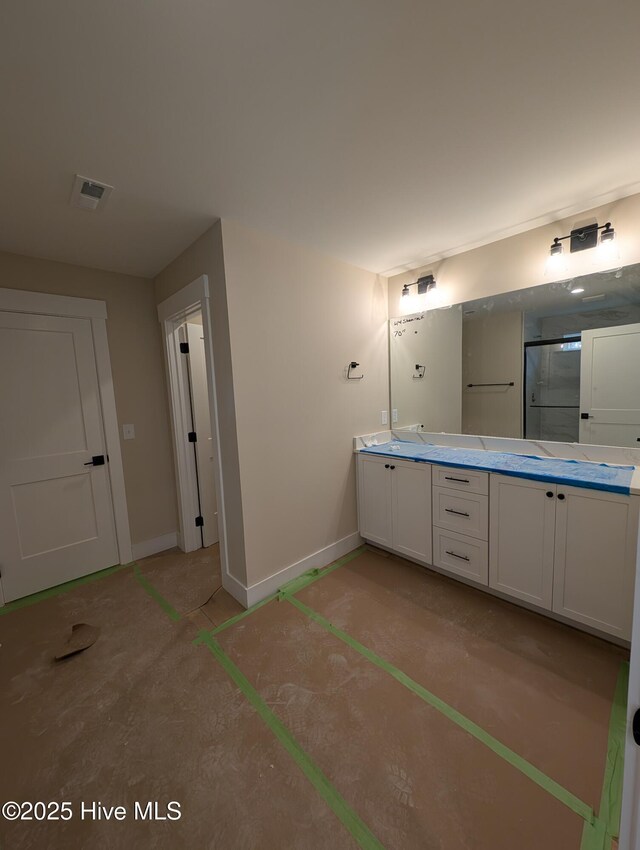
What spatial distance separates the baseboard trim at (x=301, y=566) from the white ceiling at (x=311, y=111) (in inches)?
93.3

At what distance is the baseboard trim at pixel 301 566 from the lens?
2221 millimetres

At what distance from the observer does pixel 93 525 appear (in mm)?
2684

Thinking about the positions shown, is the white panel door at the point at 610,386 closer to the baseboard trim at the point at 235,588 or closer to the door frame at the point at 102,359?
the baseboard trim at the point at 235,588

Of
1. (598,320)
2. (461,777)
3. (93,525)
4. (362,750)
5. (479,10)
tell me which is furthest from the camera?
(93,525)

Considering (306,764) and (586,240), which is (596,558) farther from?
(586,240)

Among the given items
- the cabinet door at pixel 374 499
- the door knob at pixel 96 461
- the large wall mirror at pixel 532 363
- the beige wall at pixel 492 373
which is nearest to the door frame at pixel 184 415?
the door knob at pixel 96 461

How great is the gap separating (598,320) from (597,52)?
1.42 meters

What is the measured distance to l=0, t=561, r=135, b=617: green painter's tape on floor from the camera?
7.59ft

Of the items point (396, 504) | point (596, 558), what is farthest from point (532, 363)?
point (396, 504)

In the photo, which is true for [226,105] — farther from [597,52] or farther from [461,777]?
[461,777]

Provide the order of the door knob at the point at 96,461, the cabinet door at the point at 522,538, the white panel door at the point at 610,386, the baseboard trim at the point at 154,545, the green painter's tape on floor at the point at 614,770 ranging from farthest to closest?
the baseboard trim at the point at 154,545 → the door knob at the point at 96,461 → the white panel door at the point at 610,386 → the cabinet door at the point at 522,538 → the green painter's tape on floor at the point at 614,770

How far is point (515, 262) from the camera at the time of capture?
7.69 feet

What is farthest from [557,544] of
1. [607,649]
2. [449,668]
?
[449,668]

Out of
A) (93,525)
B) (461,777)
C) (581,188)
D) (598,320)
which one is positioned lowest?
(461,777)
